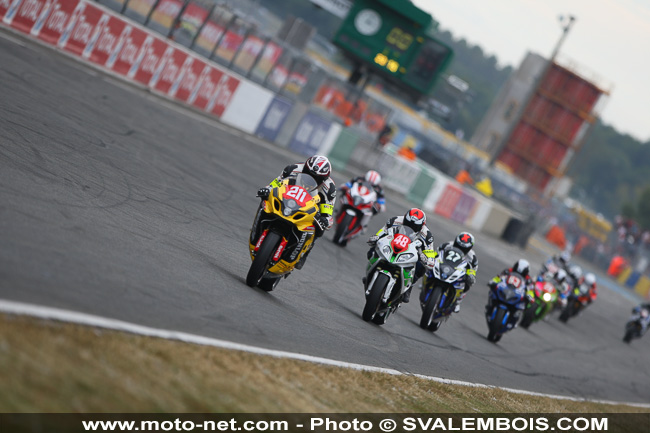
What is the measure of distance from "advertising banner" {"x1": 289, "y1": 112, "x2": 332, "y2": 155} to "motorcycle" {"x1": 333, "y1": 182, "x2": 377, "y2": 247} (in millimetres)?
12370

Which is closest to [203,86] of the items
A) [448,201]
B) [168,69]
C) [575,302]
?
[168,69]

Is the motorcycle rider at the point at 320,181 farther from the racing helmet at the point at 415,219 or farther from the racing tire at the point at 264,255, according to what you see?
the racing helmet at the point at 415,219

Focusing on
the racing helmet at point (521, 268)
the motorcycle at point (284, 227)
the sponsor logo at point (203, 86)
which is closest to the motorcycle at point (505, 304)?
the racing helmet at point (521, 268)

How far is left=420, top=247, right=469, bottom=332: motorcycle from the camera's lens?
A: 15.4 metres

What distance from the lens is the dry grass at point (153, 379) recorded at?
18.2 ft

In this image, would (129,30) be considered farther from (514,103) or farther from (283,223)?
(514,103)

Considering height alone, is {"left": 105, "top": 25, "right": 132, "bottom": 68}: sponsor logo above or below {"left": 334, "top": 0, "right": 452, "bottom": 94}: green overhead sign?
below

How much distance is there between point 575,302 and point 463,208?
10837 millimetres

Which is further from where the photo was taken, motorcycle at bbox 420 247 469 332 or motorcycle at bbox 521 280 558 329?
motorcycle at bbox 521 280 558 329

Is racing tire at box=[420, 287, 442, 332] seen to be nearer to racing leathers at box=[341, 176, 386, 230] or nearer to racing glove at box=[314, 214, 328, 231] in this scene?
racing leathers at box=[341, 176, 386, 230]

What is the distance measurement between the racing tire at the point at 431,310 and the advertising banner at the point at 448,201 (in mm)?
23460

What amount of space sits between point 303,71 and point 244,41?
3.02m

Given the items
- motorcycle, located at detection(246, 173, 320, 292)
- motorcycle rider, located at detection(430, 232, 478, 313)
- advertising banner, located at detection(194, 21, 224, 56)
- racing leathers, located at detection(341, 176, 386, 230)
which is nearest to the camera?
motorcycle, located at detection(246, 173, 320, 292)

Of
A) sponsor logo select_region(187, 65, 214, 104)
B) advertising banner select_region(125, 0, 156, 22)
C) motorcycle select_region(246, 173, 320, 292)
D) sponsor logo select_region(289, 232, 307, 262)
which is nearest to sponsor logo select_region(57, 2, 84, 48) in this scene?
advertising banner select_region(125, 0, 156, 22)
